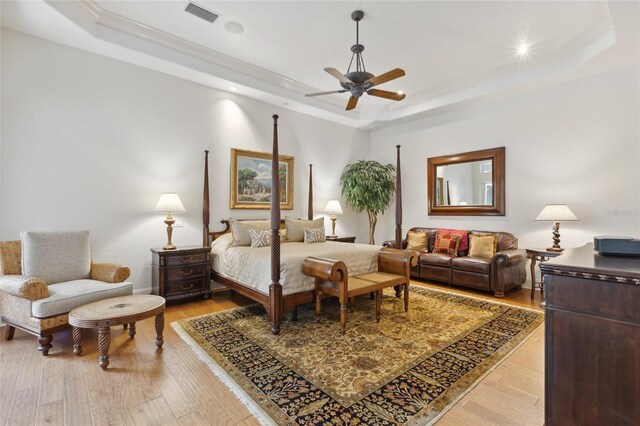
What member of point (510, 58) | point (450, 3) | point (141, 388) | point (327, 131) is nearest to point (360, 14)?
point (450, 3)

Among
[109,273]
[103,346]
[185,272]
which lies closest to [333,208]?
[185,272]

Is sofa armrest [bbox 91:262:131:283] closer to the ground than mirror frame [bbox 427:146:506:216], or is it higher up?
closer to the ground

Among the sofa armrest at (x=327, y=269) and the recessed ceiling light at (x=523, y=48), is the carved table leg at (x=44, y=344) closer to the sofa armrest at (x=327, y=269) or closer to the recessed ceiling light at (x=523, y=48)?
the sofa armrest at (x=327, y=269)

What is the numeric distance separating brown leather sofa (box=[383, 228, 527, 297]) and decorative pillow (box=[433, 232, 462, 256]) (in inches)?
4.9

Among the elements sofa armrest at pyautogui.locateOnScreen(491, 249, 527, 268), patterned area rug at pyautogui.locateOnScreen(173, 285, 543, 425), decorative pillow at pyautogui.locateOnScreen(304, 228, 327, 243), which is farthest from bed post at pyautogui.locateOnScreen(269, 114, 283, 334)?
sofa armrest at pyautogui.locateOnScreen(491, 249, 527, 268)

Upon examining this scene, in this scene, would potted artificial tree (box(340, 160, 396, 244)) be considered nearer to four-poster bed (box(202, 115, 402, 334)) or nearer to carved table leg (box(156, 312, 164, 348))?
four-poster bed (box(202, 115, 402, 334))

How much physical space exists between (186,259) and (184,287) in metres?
0.37

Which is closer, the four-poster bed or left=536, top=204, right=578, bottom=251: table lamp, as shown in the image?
the four-poster bed

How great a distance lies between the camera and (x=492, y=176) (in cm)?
529

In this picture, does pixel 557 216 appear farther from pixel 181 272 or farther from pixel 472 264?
pixel 181 272

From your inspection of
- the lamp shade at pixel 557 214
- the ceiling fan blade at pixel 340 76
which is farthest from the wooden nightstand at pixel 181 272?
the lamp shade at pixel 557 214

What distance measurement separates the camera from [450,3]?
10.4ft

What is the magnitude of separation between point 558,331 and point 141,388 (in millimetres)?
2508

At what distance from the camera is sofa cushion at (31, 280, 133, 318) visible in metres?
2.56
